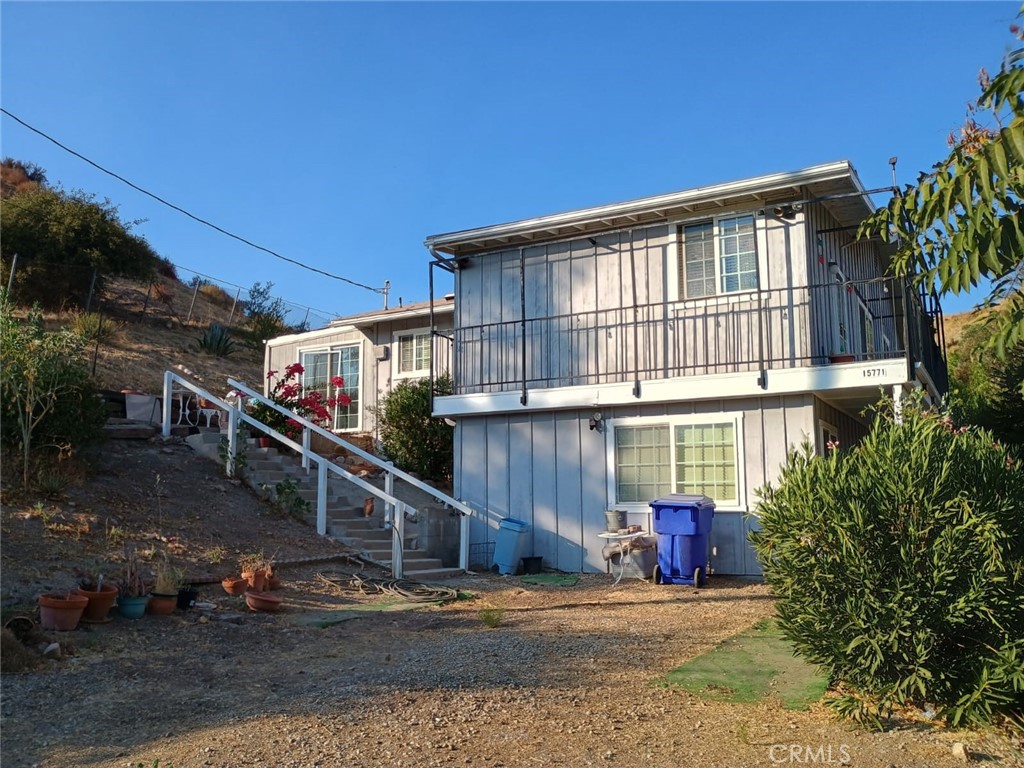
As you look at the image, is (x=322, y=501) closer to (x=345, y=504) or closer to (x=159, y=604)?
(x=345, y=504)

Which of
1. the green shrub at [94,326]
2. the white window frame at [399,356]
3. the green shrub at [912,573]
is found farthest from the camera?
the green shrub at [94,326]

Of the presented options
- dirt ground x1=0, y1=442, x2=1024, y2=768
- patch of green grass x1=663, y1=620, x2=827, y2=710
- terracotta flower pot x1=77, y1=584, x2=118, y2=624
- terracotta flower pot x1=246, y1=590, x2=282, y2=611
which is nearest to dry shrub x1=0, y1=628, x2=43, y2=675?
dirt ground x1=0, y1=442, x2=1024, y2=768

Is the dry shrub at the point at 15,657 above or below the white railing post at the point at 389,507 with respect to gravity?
below

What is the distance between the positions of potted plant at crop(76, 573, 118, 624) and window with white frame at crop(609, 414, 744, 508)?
674 centimetres

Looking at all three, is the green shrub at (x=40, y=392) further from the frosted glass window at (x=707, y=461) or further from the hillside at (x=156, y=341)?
the hillside at (x=156, y=341)

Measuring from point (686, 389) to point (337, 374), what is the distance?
33.5ft

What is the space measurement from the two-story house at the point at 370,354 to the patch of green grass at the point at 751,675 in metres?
10.7

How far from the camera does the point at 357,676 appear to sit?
6.25m

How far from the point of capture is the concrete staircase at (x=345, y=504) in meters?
11.6

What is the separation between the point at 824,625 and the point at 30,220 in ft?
85.6

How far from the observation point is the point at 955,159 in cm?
378

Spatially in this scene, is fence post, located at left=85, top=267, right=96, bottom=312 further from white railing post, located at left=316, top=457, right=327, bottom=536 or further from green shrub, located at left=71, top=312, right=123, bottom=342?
white railing post, located at left=316, top=457, right=327, bottom=536

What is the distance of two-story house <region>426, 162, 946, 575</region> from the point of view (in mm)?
11414

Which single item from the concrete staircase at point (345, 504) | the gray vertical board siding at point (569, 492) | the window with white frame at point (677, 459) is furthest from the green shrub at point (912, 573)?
the gray vertical board siding at point (569, 492)
